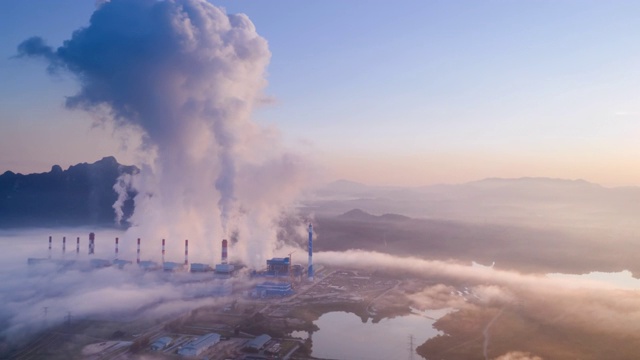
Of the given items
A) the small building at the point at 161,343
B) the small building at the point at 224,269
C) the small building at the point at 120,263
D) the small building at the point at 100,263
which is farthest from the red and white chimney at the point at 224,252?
the small building at the point at 161,343

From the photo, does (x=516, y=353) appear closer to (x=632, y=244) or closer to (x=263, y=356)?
(x=263, y=356)

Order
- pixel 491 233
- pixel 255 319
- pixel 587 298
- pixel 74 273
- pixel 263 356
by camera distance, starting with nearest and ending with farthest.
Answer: pixel 263 356 → pixel 255 319 → pixel 587 298 → pixel 74 273 → pixel 491 233

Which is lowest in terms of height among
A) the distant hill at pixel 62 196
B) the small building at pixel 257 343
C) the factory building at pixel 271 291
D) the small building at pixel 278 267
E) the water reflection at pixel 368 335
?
the water reflection at pixel 368 335

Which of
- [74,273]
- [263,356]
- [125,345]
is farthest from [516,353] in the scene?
[74,273]

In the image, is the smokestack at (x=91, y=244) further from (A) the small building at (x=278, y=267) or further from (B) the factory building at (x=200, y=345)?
(B) the factory building at (x=200, y=345)

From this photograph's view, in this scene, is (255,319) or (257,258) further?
(257,258)
